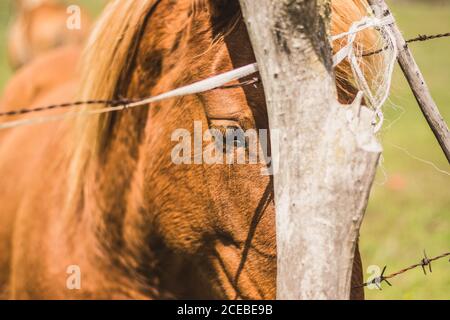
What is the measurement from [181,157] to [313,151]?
30.3 inches

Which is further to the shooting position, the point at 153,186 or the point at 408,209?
the point at 408,209

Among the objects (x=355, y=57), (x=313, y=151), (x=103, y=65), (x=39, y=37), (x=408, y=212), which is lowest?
(x=313, y=151)

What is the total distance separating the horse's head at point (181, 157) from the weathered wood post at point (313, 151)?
338mm

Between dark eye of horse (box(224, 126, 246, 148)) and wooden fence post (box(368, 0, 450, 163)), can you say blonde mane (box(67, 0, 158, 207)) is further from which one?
wooden fence post (box(368, 0, 450, 163))

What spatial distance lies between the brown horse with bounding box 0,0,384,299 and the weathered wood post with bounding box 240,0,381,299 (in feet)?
1.11

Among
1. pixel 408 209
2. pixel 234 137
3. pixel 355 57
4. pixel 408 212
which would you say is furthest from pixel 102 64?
pixel 408 209

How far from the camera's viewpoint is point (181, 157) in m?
2.14

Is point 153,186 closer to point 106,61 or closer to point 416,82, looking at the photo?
point 106,61

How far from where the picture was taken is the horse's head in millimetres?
1875

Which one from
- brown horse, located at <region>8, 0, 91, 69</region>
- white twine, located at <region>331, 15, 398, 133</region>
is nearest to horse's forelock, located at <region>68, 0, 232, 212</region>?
white twine, located at <region>331, 15, 398, 133</region>

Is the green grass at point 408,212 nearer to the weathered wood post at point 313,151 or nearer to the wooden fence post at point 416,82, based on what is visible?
the wooden fence post at point 416,82

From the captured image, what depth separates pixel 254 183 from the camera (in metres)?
1.84

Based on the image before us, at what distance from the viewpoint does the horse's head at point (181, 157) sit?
6.15 feet
